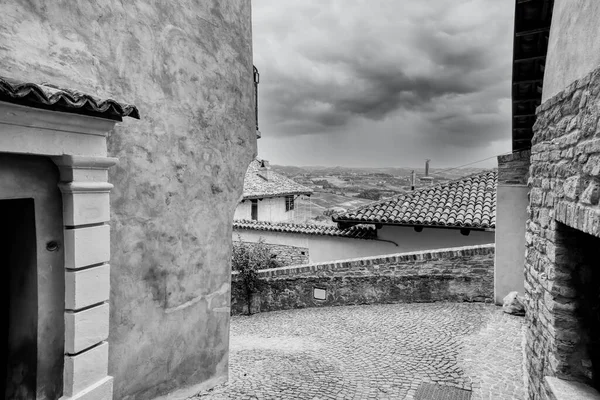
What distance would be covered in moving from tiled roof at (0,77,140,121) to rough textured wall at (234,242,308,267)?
43.3 feet

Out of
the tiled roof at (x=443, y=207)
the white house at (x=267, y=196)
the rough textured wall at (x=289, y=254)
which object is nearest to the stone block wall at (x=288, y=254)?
the rough textured wall at (x=289, y=254)

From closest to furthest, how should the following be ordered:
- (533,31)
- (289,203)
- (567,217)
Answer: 1. (567,217)
2. (533,31)
3. (289,203)

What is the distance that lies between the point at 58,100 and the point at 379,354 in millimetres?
5549

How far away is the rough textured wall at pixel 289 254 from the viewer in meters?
16.0

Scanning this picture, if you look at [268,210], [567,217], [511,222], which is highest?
[567,217]

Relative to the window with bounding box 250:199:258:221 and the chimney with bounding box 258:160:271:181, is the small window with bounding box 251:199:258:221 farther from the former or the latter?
the chimney with bounding box 258:160:271:181

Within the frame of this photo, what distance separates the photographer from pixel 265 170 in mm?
27594

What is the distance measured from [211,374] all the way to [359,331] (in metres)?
3.60

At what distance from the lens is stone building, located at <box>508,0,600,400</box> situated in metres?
2.61

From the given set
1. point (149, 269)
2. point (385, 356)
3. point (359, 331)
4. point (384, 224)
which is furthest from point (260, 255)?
point (149, 269)

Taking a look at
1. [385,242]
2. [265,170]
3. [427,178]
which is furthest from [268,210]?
[385,242]

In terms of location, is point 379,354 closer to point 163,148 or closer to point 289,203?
point 163,148

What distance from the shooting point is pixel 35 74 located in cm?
280

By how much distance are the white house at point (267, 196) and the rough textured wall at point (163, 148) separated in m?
17.1
